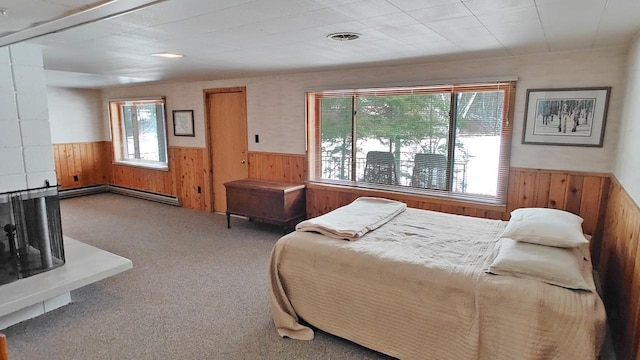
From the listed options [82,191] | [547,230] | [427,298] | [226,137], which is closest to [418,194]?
[547,230]

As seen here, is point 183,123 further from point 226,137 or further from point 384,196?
point 384,196

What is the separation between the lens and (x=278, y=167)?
5.02 meters

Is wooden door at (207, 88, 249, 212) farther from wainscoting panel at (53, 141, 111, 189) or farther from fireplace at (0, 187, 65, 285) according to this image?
wainscoting panel at (53, 141, 111, 189)

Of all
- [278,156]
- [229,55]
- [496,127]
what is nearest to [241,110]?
[278,156]

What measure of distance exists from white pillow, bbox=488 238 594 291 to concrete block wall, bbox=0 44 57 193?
10.8ft

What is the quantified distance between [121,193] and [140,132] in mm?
1306

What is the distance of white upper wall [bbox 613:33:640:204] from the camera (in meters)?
2.10

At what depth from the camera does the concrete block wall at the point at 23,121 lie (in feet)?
8.63

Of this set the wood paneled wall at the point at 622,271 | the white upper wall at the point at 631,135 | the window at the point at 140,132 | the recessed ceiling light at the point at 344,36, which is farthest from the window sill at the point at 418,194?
the window at the point at 140,132

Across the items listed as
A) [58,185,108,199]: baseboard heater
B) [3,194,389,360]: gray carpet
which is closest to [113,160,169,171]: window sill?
[58,185,108,199]: baseboard heater

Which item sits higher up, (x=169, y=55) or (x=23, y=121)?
(x=169, y=55)

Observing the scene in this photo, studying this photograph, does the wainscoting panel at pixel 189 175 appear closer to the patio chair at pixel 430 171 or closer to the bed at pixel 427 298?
the patio chair at pixel 430 171

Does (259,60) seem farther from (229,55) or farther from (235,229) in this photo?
(235,229)

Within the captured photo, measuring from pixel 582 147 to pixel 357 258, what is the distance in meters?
2.29
